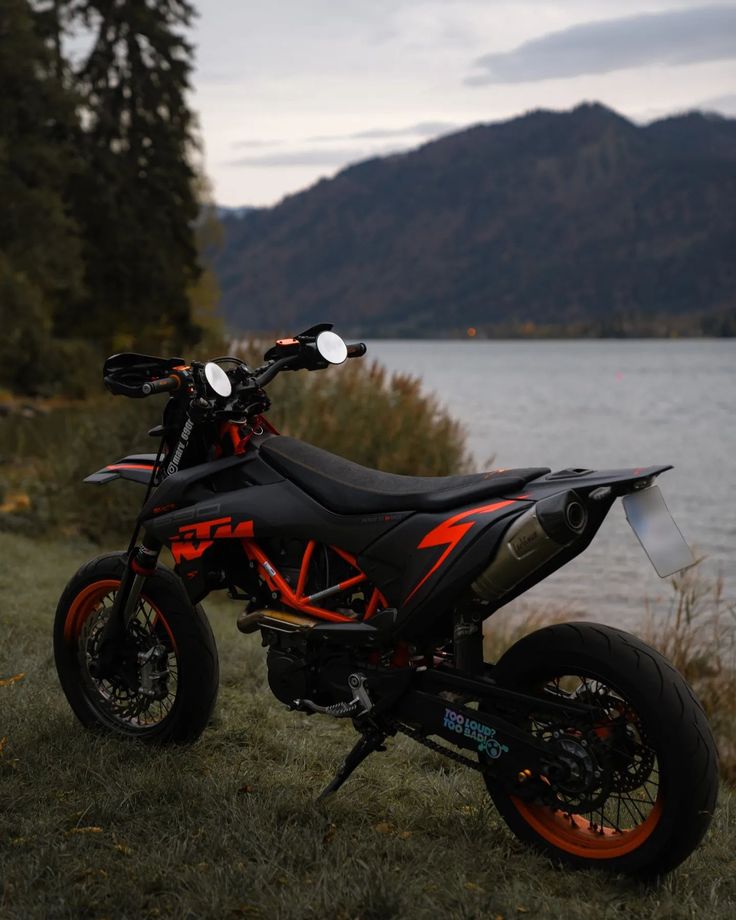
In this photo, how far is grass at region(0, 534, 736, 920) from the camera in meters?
3.17

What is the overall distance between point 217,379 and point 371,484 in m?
0.62

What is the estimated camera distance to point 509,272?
177 metres

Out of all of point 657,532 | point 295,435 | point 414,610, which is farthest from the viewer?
point 295,435

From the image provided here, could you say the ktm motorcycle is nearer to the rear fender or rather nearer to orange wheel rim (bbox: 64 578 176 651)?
the rear fender

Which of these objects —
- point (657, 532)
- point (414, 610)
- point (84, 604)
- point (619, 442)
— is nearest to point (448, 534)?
point (414, 610)

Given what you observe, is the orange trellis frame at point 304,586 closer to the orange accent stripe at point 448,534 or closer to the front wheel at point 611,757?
the orange accent stripe at point 448,534

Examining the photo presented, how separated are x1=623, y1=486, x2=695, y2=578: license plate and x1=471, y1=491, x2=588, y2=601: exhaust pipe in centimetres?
14

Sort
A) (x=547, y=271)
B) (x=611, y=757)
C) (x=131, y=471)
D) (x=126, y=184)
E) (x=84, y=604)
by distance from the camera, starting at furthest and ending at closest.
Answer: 1. (x=547, y=271)
2. (x=126, y=184)
3. (x=84, y=604)
4. (x=131, y=471)
5. (x=611, y=757)

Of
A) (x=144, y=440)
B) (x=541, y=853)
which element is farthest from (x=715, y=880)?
(x=144, y=440)

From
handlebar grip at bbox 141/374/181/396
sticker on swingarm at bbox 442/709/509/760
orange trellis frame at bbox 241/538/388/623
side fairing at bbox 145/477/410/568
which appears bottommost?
sticker on swingarm at bbox 442/709/509/760

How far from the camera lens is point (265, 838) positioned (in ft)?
11.7

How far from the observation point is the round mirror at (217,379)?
3770 millimetres

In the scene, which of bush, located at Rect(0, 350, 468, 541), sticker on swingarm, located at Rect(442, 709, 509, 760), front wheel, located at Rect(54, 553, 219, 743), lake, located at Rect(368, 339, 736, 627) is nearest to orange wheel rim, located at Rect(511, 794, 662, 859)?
sticker on swingarm, located at Rect(442, 709, 509, 760)

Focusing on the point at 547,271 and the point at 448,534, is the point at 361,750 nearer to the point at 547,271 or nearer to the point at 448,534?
the point at 448,534
